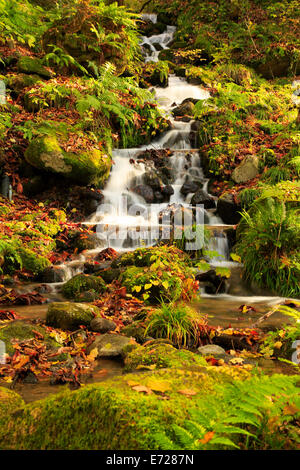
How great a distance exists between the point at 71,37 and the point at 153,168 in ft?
17.8

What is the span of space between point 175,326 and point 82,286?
7.80 feet

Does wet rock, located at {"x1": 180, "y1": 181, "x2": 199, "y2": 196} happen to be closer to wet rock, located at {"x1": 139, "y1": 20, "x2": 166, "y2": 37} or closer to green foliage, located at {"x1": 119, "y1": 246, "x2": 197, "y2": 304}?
green foliage, located at {"x1": 119, "y1": 246, "x2": 197, "y2": 304}

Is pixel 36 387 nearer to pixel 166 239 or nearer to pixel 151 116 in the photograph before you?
pixel 166 239

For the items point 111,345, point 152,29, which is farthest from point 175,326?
point 152,29

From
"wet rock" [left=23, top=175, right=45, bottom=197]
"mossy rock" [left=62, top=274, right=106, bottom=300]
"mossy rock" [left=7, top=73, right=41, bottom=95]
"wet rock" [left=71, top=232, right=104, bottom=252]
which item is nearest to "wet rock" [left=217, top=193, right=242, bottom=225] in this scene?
"wet rock" [left=71, top=232, right=104, bottom=252]

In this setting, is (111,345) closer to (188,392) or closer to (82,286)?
(188,392)

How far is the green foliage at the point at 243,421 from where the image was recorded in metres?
1.35

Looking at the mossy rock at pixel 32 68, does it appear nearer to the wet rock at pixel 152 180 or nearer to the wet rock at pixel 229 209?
the wet rock at pixel 152 180

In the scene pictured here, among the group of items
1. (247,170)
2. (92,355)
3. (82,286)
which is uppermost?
(247,170)

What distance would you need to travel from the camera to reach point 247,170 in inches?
388

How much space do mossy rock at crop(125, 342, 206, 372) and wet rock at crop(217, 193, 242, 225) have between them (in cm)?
583

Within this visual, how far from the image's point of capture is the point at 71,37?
1172cm

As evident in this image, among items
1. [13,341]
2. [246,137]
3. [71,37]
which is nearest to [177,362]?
[13,341]

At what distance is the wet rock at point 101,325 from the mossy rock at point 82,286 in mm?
1488
